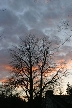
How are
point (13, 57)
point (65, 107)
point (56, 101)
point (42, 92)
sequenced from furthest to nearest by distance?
point (13, 57) → point (42, 92) → point (56, 101) → point (65, 107)

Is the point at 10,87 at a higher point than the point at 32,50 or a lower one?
lower

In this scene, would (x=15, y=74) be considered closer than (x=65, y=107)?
No

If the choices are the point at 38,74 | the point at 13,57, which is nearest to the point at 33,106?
the point at 38,74

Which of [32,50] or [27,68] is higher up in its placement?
[32,50]

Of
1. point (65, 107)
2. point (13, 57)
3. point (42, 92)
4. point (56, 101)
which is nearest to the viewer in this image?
point (65, 107)

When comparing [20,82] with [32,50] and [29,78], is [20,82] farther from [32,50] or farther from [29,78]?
[32,50]

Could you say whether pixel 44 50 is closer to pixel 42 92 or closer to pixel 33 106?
pixel 42 92

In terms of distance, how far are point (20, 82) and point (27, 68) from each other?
284cm

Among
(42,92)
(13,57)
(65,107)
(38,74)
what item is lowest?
(65,107)

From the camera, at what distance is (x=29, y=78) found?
42844 mm

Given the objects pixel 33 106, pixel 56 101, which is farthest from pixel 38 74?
pixel 56 101

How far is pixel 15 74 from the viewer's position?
1722 inches

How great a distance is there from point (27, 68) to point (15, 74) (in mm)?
2278

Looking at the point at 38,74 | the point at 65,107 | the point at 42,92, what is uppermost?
the point at 38,74
